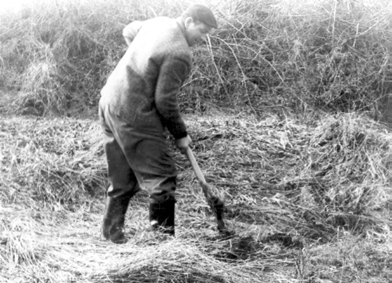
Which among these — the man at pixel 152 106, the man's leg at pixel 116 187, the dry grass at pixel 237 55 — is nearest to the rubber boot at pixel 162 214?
the man at pixel 152 106

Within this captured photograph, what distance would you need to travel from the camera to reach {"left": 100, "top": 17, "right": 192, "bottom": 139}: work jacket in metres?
3.54

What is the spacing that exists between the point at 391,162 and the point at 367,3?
2.36 metres

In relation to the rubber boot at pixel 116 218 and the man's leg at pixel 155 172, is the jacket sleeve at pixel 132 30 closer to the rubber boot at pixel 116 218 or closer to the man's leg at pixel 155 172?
the man's leg at pixel 155 172

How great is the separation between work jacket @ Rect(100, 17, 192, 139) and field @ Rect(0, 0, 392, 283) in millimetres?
824

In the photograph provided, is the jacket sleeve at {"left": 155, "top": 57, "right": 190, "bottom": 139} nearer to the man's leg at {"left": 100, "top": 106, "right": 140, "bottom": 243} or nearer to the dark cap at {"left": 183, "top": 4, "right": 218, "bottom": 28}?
the dark cap at {"left": 183, "top": 4, "right": 218, "bottom": 28}

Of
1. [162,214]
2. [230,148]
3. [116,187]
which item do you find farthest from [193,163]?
[230,148]

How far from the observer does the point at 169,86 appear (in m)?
3.56

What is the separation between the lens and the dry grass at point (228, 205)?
355 cm

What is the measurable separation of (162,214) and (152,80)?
94 centimetres

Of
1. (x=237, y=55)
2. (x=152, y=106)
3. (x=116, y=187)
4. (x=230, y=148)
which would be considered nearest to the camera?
(x=152, y=106)

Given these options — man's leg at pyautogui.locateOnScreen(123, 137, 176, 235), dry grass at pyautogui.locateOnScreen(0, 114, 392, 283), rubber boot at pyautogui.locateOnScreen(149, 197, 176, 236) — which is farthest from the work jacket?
dry grass at pyautogui.locateOnScreen(0, 114, 392, 283)

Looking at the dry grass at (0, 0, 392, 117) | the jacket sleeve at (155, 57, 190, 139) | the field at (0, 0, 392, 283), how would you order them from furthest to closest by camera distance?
1. the dry grass at (0, 0, 392, 117)
2. the field at (0, 0, 392, 283)
3. the jacket sleeve at (155, 57, 190, 139)

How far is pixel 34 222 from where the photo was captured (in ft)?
13.8

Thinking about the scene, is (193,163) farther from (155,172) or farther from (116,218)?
(116,218)
